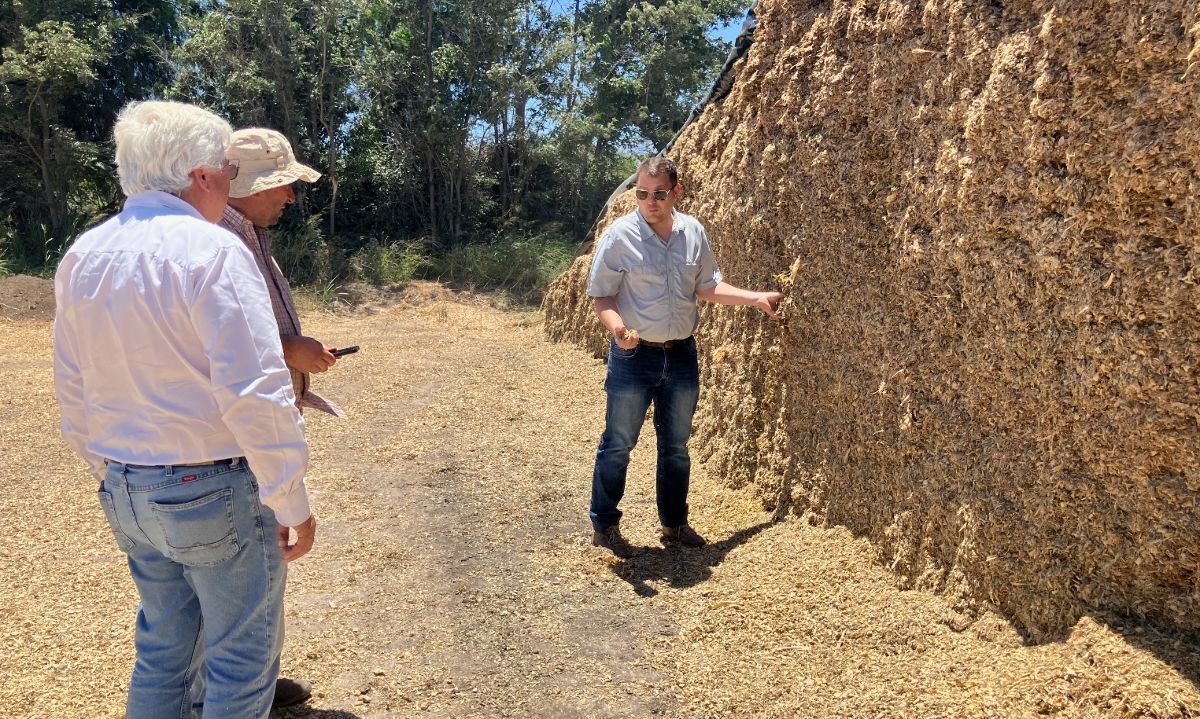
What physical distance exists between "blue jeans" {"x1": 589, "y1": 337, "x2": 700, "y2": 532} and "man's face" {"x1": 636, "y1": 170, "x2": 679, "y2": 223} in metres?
0.59

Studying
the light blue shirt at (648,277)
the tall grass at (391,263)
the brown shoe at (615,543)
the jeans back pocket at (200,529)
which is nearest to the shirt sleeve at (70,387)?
the jeans back pocket at (200,529)

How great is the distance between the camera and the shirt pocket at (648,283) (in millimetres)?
3795

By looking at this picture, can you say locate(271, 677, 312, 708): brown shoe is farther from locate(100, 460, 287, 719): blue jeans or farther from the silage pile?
the silage pile

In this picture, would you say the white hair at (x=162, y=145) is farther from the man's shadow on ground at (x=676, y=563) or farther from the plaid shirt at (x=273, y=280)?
the man's shadow on ground at (x=676, y=563)

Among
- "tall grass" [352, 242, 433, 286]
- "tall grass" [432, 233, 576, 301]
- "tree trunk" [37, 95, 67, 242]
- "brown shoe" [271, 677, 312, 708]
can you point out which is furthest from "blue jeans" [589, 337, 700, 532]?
"tree trunk" [37, 95, 67, 242]

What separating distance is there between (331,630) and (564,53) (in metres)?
15.8

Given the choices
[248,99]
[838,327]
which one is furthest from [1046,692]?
[248,99]

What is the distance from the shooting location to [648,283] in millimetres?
3805

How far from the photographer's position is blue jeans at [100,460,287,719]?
199 cm

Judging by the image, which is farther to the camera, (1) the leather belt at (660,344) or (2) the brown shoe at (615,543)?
(2) the brown shoe at (615,543)

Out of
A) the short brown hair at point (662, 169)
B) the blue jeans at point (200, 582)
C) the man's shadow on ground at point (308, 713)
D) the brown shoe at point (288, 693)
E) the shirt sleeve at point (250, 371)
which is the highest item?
the short brown hair at point (662, 169)

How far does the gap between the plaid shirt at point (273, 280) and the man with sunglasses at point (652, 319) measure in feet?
4.55

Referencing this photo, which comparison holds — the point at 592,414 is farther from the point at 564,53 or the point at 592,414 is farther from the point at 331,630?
the point at 564,53

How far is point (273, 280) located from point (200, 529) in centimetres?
94
